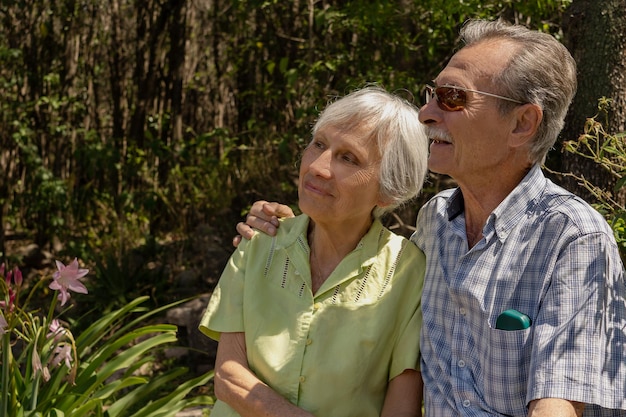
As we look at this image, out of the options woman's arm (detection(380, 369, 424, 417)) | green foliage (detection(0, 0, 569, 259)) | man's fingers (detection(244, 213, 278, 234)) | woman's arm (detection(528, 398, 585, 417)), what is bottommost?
green foliage (detection(0, 0, 569, 259))

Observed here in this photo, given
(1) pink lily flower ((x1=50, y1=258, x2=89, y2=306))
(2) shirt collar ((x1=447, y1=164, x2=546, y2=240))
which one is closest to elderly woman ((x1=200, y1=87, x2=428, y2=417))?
(2) shirt collar ((x1=447, y1=164, x2=546, y2=240))

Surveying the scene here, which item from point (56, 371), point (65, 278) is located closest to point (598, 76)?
point (65, 278)

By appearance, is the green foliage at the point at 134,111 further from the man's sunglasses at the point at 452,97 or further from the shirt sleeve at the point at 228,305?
the man's sunglasses at the point at 452,97

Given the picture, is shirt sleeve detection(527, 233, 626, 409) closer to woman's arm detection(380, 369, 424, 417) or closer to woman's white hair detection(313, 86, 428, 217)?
woman's arm detection(380, 369, 424, 417)

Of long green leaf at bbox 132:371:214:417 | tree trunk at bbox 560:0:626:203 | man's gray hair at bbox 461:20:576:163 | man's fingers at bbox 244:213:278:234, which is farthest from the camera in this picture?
long green leaf at bbox 132:371:214:417

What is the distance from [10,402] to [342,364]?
4.24 feet

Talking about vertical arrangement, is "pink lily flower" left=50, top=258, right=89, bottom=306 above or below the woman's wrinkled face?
below

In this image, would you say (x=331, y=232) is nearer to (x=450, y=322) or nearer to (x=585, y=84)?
(x=450, y=322)

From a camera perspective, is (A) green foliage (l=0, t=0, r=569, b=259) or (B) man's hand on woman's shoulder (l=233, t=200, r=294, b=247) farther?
(A) green foliage (l=0, t=0, r=569, b=259)

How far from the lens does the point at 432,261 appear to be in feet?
7.82

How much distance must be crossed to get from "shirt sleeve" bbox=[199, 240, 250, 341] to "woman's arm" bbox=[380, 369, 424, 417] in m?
0.44

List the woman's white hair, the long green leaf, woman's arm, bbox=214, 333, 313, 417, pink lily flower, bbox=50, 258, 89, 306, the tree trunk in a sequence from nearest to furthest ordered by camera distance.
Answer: woman's arm, bbox=214, 333, 313, 417 → the woman's white hair → pink lily flower, bbox=50, 258, 89, 306 → the tree trunk → the long green leaf

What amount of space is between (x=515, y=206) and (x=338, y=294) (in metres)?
0.55

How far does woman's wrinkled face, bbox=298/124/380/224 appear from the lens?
97.3 inches
